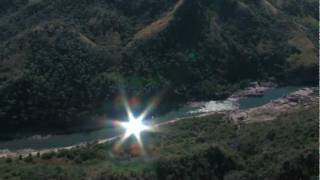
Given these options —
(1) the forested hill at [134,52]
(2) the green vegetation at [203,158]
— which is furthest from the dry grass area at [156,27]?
(2) the green vegetation at [203,158]

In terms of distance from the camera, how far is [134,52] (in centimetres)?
11281

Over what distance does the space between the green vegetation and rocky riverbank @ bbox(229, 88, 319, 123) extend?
6.44 m

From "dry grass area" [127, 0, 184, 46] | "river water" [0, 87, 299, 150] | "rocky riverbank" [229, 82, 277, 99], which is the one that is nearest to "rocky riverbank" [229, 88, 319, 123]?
"river water" [0, 87, 299, 150]

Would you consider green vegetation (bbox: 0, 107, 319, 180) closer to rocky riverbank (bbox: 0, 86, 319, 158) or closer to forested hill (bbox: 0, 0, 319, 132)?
rocky riverbank (bbox: 0, 86, 319, 158)

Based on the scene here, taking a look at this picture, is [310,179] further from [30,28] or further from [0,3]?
[0,3]

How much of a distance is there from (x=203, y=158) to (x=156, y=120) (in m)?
29.7

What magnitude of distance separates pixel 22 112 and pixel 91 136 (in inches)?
443

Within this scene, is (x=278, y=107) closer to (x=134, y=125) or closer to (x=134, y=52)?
(x=134, y=125)

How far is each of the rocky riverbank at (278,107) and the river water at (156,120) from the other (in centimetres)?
363

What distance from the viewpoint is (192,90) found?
360 feet

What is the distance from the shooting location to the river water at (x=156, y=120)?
89488 millimetres

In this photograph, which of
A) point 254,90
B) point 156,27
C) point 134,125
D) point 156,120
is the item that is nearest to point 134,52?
point 156,27

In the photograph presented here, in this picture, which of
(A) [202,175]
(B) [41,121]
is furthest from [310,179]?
(B) [41,121]

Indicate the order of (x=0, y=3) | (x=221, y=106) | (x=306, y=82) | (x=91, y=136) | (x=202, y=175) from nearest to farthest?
(x=202, y=175) < (x=91, y=136) < (x=221, y=106) < (x=306, y=82) < (x=0, y=3)
